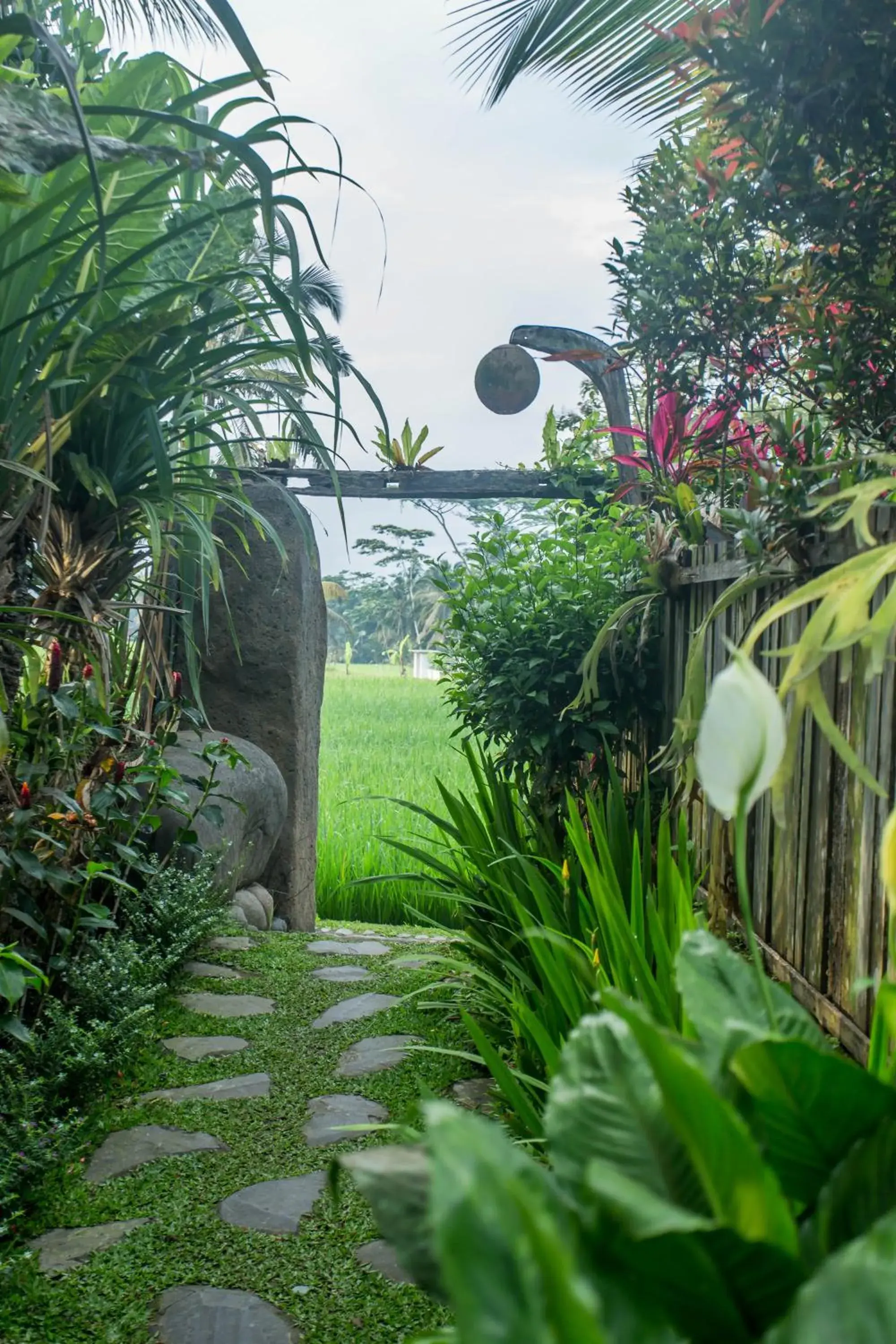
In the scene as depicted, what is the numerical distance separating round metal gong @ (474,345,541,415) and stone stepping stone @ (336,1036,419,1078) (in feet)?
16.0

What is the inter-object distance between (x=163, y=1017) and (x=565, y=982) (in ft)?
5.01

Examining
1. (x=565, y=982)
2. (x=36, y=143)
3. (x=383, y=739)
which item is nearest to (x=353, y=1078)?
(x=565, y=982)

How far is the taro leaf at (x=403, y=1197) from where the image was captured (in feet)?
1.74

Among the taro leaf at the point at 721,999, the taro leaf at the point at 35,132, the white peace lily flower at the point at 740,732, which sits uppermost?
the taro leaf at the point at 35,132

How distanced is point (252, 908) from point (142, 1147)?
6.85 ft

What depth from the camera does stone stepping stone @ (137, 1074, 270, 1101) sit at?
2.27 meters

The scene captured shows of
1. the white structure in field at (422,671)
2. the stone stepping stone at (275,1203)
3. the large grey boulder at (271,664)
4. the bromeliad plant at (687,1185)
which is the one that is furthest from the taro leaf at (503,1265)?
the white structure in field at (422,671)

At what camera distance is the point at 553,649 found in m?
3.13

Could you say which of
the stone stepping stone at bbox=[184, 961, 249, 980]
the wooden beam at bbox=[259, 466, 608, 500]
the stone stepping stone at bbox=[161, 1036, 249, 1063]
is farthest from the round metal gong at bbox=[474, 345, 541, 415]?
the stone stepping stone at bbox=[161, 1036, 249, 1063]

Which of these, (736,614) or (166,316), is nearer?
(166,316)

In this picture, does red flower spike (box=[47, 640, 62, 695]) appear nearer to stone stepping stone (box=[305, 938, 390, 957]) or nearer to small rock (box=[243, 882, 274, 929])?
stone stepping stone (box=[305, 938, 390, 957])

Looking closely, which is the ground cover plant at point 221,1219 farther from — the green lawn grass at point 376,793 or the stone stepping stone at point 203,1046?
the green lawn grass at point 376,793

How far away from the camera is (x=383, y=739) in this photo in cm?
1000

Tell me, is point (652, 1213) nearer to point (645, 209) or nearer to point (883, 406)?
point (883, 406)
